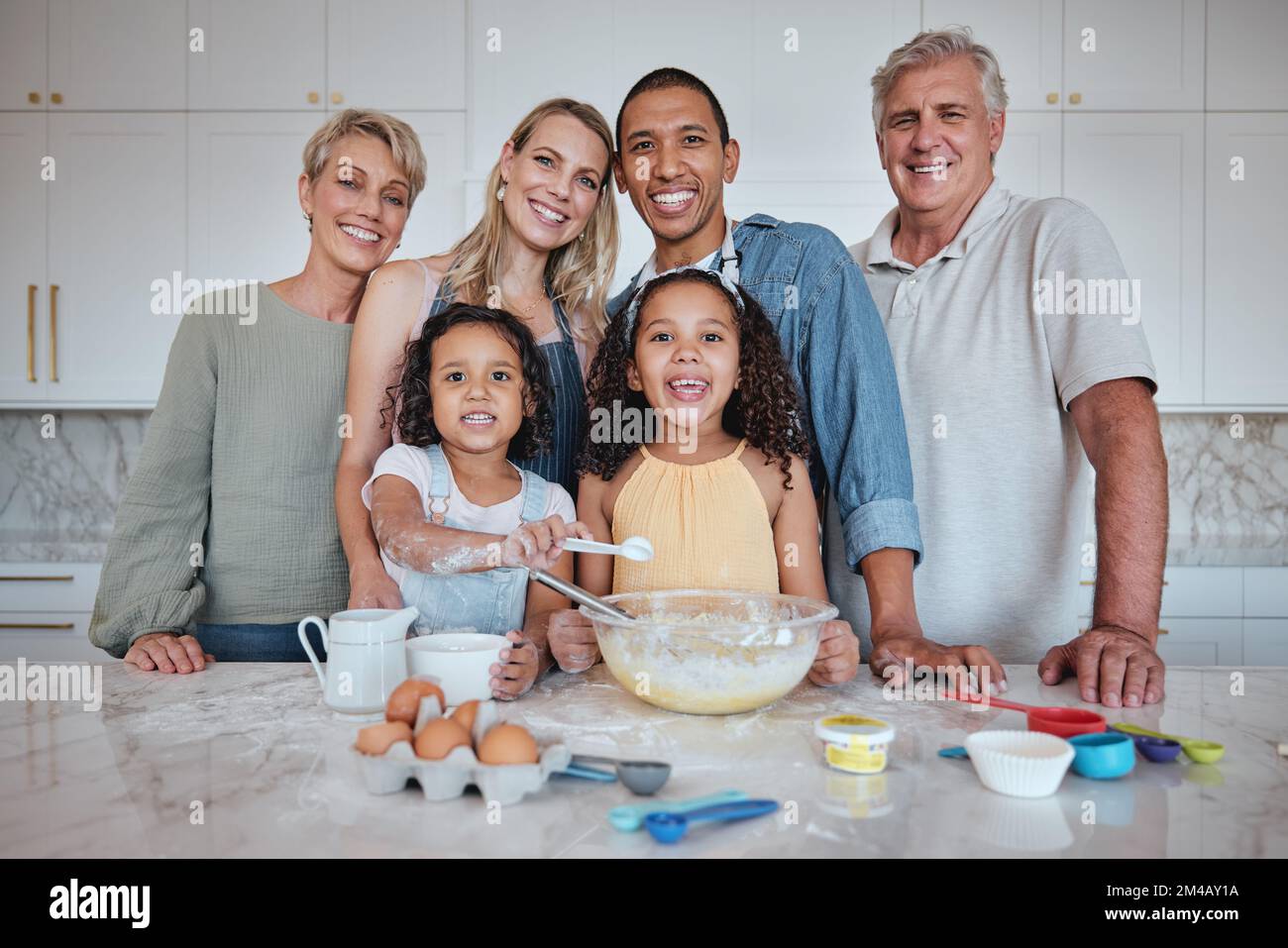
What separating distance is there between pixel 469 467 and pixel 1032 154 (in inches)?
93.9

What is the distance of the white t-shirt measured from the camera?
1.45 metres

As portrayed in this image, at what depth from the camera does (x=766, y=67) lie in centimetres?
303

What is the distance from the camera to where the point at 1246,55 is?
3.04 metres

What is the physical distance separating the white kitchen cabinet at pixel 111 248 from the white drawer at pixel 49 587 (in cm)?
58

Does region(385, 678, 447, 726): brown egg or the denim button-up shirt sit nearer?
region(385, 678, 447, 726): brown egg

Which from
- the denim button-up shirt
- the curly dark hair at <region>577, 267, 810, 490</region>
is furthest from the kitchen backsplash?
the curly dark hair at <region>577, 267, 810, 490</region>

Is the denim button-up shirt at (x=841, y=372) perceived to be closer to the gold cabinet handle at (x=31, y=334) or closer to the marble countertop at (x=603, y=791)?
the marble countertop at (x=603, y=791)

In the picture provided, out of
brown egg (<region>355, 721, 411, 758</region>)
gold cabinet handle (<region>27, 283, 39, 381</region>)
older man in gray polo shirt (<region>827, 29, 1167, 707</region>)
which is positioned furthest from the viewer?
gold cabinet handle (<region>27, 283, 39, 381</region>)

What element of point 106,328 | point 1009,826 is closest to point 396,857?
point 1009,826

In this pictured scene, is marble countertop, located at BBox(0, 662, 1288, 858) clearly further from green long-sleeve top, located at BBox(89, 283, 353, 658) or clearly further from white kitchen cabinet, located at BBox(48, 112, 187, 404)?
white kitchen cabinet, located at BBox(48, 112, 187, 404)

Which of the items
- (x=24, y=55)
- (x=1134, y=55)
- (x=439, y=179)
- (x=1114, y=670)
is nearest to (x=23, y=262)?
(x=24, y=55)

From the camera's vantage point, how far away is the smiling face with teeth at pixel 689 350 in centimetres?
142

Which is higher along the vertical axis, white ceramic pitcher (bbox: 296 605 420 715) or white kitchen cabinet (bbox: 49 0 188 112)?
white kitchen cabinet (bbox: 49 0 188 112)

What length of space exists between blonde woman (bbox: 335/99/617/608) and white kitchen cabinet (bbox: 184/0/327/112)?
5.81ft
